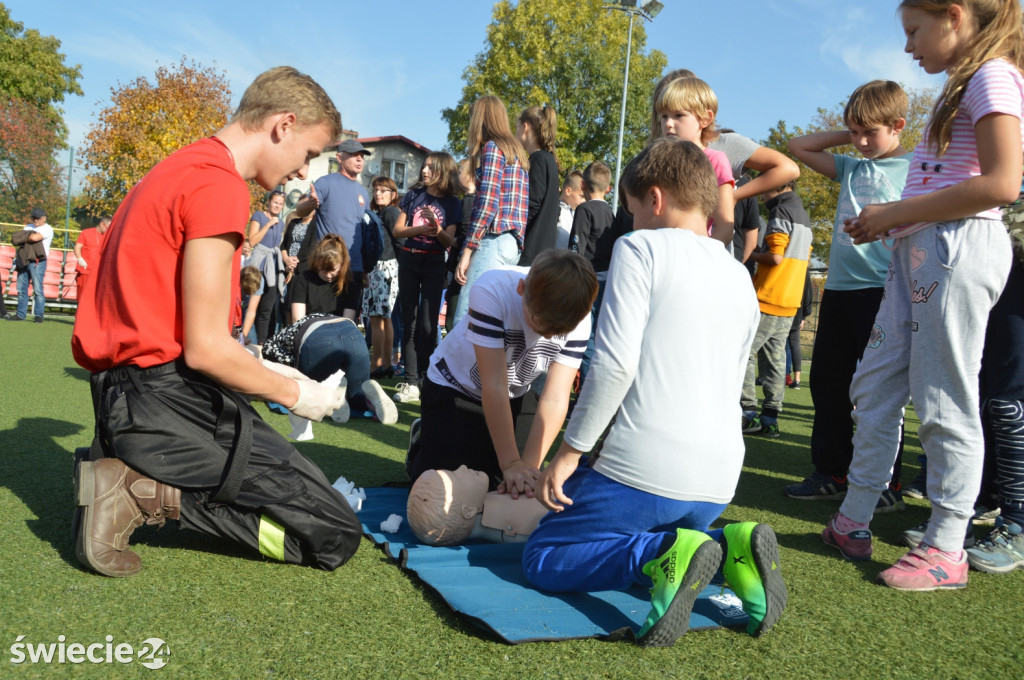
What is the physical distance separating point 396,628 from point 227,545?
0.92m

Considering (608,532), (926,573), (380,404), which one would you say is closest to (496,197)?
(380,404)

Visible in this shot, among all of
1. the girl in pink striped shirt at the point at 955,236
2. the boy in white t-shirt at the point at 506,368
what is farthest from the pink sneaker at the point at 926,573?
the boy in white t-shirt at the point at 506,368

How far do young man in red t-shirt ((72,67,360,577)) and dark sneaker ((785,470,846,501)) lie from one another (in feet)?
7.71

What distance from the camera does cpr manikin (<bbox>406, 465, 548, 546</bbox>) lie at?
8.87ft

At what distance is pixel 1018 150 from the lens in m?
2.38

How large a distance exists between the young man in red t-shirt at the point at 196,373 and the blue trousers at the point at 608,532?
0.74 metres

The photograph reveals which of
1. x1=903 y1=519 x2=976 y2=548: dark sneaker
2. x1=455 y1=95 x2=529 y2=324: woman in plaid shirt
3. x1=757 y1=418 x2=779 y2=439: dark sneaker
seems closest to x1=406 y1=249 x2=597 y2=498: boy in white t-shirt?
x1=903 y1=519 x2=976 y2=548: dark sneaker

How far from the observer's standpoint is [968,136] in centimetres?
256

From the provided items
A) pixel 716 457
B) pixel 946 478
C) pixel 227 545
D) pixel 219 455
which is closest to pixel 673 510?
pixel 716 457

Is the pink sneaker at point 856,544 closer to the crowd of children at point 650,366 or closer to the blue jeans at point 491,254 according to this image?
the crowd of children at point 650,366

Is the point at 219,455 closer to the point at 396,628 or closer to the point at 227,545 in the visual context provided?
the point at 227,545

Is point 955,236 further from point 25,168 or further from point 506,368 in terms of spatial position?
point 25,168

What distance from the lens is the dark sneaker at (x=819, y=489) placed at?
3.76 metres

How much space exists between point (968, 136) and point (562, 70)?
29.8 meters
